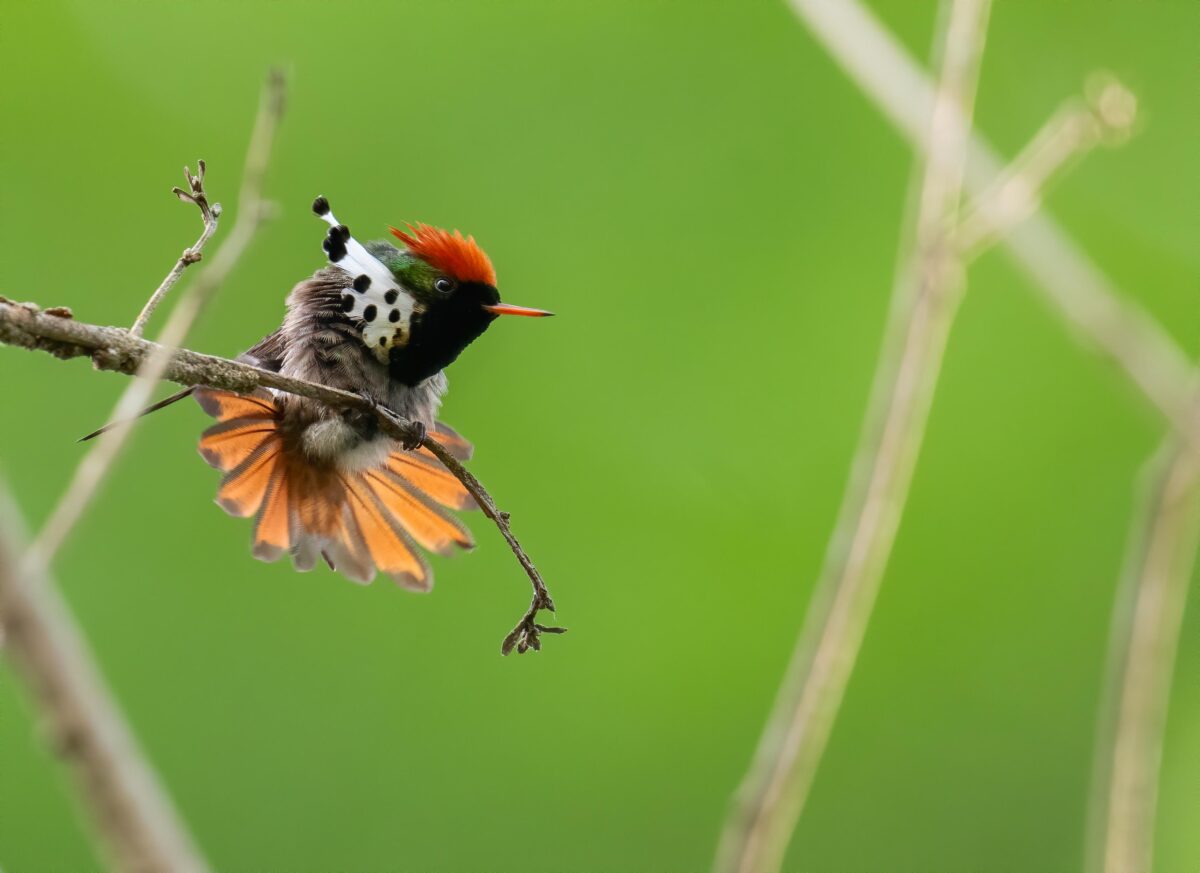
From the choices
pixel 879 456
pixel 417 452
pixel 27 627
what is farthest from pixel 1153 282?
pixel 27 627

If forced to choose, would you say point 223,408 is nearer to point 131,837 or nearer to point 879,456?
point 879,456

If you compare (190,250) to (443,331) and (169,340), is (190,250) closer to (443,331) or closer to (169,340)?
(169,340)

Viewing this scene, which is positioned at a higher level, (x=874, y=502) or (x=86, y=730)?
(x=874, y=502)

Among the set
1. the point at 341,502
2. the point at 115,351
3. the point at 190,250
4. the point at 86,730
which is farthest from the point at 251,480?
the point at 86,730

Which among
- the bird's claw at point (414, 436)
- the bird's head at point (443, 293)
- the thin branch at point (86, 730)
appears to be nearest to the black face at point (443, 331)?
the bird's head at point (443, 293)

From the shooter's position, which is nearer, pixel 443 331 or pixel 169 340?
pixel 169 340

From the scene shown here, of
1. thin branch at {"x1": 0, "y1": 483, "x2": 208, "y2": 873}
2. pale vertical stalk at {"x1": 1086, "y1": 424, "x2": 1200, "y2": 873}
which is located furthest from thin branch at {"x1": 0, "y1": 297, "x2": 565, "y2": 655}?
pale vertical stalk at {"x1": 1086, "y1": 424, "x2": 1200, "y2": 873}
